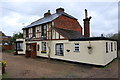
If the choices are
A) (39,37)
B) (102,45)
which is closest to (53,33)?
(39,37)

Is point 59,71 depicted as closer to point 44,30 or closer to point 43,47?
point 43,47

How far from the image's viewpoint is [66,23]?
1834cm

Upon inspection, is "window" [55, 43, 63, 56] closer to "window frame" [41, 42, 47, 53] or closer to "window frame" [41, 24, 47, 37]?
"window frame" [41, 42, 47, 53]

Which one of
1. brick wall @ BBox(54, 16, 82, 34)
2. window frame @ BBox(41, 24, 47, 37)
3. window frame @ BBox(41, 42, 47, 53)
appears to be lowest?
window frame @ BBox(41, 42, 47, 53)

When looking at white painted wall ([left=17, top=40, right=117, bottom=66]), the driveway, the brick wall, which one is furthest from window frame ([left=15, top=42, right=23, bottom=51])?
the driveway

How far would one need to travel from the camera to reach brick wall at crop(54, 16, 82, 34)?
54.1ft

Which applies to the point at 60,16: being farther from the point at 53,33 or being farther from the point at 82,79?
the point at 82,79

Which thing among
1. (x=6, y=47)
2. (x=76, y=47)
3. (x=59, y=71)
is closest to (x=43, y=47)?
(x=76, y=47)

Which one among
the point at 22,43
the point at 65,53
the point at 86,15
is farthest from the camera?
the point at 22,43

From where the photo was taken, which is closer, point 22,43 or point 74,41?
point 74,41

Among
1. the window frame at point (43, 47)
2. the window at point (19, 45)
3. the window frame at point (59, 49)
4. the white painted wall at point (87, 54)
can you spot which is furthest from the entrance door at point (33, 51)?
the window frame at point (59, 49)

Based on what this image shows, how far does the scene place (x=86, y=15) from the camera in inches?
582

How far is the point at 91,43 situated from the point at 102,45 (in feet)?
3.71

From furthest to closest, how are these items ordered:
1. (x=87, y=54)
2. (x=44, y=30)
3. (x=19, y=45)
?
(x=19, y=45) → (x=44, y=30) → (x=87, y=54)
